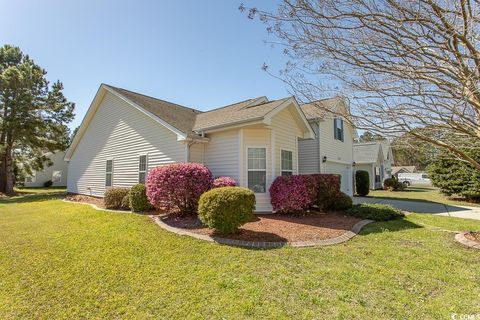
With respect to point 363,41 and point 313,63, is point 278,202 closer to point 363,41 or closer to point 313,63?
point 313,63

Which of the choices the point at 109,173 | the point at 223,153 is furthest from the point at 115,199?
the point at 223,153

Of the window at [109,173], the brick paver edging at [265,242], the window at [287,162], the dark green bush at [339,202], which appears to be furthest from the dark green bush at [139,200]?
the dark green bush at [339,202]

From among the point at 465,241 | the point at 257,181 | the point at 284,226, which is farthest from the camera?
the point at 257,181

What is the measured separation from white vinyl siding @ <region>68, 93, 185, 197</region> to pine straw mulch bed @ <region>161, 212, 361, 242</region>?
3.71 m

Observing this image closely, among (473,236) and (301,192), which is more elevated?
(301,192)

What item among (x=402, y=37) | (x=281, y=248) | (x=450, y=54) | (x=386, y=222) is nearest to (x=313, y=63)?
(x=402, y=37)

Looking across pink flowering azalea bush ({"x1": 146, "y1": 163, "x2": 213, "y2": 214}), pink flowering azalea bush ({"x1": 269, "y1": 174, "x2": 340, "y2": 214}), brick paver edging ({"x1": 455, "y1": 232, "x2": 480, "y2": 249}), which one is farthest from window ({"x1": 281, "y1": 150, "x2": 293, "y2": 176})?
brick paver edging ({"x1": 455, "y1": 232, "x2": 480, "y2": 249})

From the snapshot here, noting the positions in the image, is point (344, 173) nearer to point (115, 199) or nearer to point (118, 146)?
point (115, 199)

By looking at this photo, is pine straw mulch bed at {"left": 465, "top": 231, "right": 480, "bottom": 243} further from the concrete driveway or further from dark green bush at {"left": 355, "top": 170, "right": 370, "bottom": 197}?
dark green bush at {"left": 355, "top": 170, "right": 370, "bottom": 197}

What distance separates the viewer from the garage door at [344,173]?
52.9ft

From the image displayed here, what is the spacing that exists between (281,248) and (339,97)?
3490 millimetres

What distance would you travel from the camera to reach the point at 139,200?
31.8ft

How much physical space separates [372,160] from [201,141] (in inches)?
845

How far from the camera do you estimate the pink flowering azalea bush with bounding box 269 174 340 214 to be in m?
9.00
